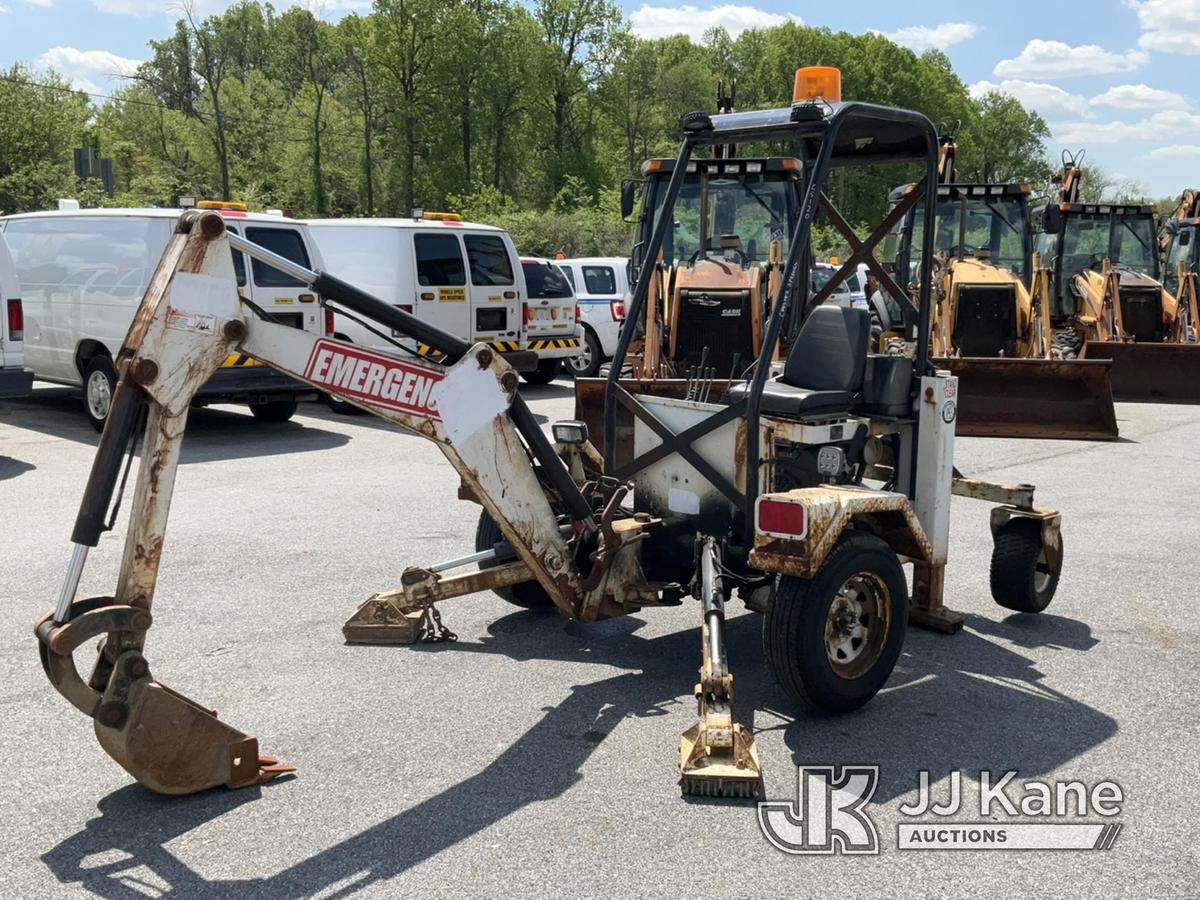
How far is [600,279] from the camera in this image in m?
19.9

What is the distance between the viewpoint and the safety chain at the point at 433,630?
591 cm

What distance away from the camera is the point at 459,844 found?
3953 millimetres

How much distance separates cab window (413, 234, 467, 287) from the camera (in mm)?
15055

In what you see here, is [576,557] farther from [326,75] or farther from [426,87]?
[326,75]

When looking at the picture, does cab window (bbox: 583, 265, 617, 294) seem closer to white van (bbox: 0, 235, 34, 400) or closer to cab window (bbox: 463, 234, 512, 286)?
cab window (bbox: 463, 234, 512, 286)

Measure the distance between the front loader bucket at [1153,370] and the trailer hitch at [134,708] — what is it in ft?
44.7

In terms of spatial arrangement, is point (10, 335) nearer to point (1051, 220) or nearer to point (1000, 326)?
point (1000, 326)

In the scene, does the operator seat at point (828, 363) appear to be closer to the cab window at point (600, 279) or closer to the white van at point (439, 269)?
the white van at point (439, 269)

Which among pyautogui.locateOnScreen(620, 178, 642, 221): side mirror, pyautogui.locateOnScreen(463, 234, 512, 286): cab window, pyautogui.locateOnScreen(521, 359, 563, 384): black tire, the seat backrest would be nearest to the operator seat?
the seat backrest

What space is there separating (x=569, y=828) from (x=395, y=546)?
13.3ft

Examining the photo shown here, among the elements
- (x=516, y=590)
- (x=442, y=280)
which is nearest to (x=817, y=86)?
(x=516, y=590)

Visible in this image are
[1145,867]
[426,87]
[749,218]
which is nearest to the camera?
[1145,867]

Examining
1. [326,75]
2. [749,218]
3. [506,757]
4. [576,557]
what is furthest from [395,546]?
[326,75]

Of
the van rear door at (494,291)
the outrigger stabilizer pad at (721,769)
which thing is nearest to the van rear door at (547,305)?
the van rear door at (494,291)
